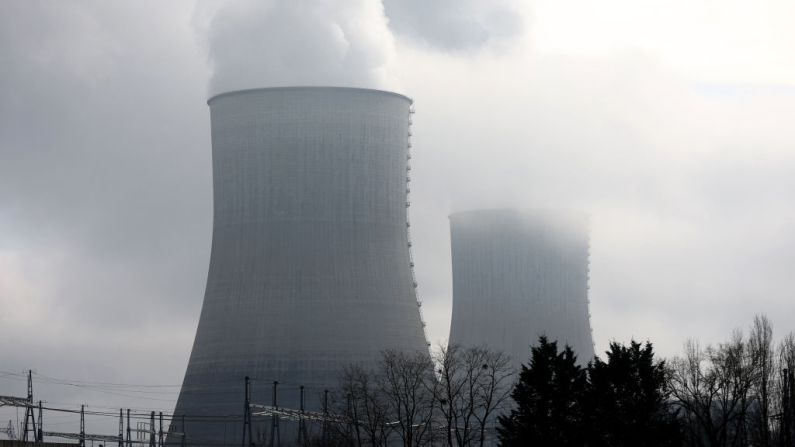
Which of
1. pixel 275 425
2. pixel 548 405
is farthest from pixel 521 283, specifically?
pixel 548 405

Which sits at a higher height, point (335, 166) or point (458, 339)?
point (335, 166)

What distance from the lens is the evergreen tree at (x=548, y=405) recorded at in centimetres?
2031

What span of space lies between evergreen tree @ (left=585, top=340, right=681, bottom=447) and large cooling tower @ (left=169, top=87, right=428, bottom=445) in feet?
28.4

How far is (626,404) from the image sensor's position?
65.7 feet

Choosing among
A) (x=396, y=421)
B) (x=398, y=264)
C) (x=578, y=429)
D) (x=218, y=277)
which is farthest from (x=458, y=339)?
(x=578, y=429)

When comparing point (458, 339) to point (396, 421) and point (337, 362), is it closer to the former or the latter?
point (396, 421)

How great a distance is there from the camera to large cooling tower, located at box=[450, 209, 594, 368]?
3266cm

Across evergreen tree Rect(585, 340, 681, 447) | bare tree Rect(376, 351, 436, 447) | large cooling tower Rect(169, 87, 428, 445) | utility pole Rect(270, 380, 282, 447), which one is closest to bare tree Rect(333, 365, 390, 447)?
bare tree Rect(376, 351, 436, 447)

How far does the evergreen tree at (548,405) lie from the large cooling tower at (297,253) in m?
7.84

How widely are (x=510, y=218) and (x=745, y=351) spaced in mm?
6414

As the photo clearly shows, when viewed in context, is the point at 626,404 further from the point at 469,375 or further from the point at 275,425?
the point at 275,425

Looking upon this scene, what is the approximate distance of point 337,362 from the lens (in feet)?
93.5

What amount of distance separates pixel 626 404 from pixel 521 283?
503 inches

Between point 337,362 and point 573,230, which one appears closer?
point 337,362
